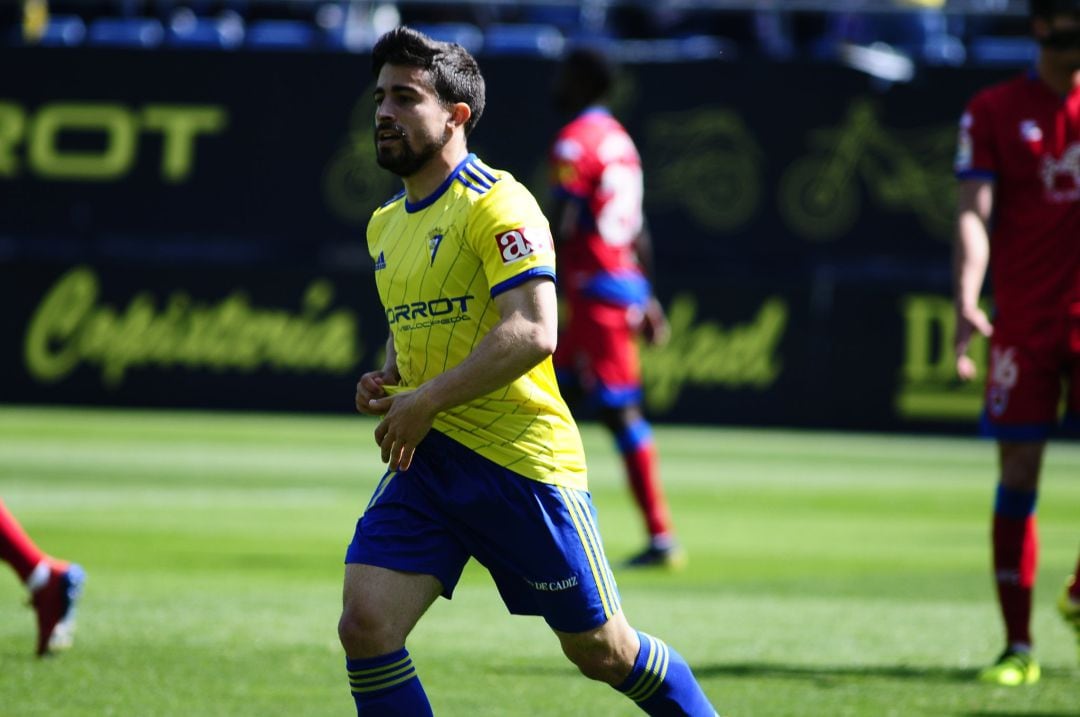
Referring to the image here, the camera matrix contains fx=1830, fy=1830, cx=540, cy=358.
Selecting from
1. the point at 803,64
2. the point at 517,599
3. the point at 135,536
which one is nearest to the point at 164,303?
the point at 803,64

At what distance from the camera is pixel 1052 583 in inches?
386

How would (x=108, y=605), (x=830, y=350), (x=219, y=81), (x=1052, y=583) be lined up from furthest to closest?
(x=219, y=81) < (x=830, y=350) < (x=1052, y=583) < (x=108, y=605)

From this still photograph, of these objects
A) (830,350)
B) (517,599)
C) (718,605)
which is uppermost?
(517,599)

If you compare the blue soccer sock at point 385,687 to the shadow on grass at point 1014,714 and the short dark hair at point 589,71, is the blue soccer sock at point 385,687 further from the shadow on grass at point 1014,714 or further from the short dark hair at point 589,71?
the short dark hair at point 589,71

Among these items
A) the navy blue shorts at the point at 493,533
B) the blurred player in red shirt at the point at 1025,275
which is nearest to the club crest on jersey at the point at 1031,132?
the blurred player in red shirt at the point at 1025,275

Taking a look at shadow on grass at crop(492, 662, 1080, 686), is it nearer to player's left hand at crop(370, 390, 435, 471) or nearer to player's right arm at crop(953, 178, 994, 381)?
player's right arm at crop(953, 178, 994, 381)

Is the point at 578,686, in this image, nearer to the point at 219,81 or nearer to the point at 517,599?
the point at 517,599

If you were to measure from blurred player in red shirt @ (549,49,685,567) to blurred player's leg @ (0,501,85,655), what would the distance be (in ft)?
12.9

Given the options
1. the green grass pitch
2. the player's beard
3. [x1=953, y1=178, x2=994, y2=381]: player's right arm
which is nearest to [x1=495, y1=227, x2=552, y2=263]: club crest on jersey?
the player's beard

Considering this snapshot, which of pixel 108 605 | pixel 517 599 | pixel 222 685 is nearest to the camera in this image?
pixel 517 599

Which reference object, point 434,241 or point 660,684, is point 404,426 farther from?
point 660,684

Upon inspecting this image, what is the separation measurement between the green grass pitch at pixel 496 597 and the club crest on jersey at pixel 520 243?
2.05m

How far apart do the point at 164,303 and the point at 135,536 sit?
9.55m

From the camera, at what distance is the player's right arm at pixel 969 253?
690cm
